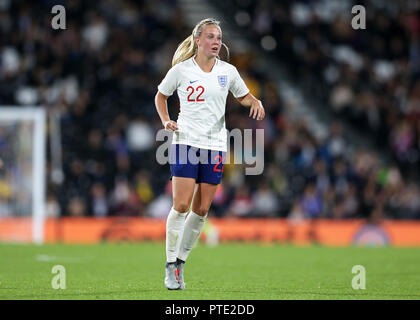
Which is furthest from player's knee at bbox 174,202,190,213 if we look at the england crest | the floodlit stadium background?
the floodlit stadium background

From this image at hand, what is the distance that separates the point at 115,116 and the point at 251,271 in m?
10.1

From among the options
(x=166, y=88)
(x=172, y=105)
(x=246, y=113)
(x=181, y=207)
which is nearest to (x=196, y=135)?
(x=166, y=88)

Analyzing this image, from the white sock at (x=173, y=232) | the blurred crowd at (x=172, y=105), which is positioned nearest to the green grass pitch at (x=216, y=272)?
the white sock at (x=173, y=232)

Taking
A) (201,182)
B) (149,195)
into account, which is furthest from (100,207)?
(201,182)

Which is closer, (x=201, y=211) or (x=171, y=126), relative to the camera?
(x=171, y=126)

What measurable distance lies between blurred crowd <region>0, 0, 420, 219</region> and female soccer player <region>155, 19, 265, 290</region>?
10.5 metres

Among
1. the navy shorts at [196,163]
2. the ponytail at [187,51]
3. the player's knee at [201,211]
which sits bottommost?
the player's knee at [201,211]

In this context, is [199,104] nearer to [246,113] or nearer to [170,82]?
[170,82]

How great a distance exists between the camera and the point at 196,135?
841 cm

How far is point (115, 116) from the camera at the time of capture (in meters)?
20.5

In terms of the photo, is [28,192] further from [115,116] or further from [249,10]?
[249,10]

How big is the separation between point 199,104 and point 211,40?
0.65 m

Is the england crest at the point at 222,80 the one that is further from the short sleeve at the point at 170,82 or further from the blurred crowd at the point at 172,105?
→ the blurred crowd at the point at 172,105

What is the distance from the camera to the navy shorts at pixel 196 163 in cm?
834
